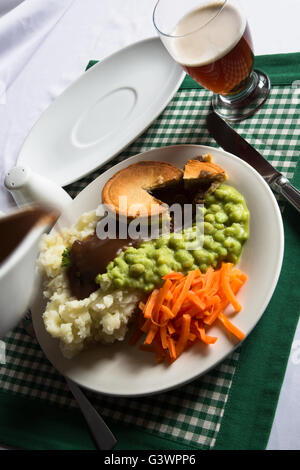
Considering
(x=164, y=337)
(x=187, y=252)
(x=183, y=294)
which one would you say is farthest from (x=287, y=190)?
(x=164, y=337)

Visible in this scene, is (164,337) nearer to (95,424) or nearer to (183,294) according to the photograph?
(183,294)

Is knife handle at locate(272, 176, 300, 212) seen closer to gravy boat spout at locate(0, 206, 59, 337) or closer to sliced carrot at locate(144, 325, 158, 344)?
sliced carrot at locate(144, 325, 158, 344)

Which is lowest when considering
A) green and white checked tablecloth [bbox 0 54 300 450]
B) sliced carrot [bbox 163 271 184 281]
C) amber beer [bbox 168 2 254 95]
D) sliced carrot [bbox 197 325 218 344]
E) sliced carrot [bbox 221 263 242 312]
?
green and white checked tablecloth [bbox 0 54 300 450]

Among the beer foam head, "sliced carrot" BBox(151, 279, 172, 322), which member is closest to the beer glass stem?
the beer foam head

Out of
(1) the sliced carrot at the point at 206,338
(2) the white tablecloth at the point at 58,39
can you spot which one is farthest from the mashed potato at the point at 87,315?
(2) the white tablecloth at the point at 58,39
